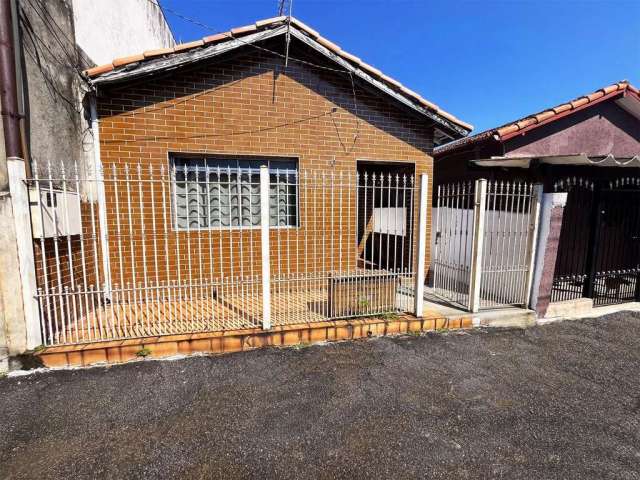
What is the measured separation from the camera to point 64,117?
412 cm

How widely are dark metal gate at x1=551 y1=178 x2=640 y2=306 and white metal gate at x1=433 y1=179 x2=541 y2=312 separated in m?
0.88

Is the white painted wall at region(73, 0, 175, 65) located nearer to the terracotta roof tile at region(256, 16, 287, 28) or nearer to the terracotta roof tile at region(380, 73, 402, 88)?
the terracotta roof tile at region(256, 16, 287, 28)

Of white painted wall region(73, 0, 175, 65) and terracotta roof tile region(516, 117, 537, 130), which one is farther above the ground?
white painted wall region(73, 0, 175, 65)

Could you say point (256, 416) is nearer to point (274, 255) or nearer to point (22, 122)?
point (274, 255)

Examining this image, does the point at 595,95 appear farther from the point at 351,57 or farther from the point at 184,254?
the point at 184,254

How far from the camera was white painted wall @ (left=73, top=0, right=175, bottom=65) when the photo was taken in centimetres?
479

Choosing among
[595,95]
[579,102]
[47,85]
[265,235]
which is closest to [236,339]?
[265,235]

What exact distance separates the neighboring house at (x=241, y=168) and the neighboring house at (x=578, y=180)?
1.23 m

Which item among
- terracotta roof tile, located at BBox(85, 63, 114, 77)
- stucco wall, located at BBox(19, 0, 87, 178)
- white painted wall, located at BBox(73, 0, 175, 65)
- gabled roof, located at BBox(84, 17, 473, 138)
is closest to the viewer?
stucco wall, located at BBox(19, 0, 87, 178)

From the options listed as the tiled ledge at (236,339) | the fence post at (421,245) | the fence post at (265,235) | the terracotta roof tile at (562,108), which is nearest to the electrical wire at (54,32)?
the fence post at (265,235)

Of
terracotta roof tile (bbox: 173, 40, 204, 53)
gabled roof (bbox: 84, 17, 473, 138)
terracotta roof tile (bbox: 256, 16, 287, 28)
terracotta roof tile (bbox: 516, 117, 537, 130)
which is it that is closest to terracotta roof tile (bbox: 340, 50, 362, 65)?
gabled roof (bbox: 84, 17, 473, 138)

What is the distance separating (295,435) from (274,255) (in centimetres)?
347

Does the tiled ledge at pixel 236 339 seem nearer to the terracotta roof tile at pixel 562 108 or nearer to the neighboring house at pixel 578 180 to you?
the neighboring house at pixel 578 180

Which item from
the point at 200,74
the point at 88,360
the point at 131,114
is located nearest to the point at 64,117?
the point at 131,114
